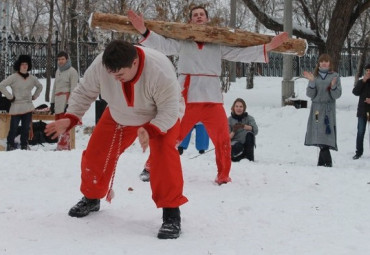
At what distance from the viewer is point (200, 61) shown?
5.61 m

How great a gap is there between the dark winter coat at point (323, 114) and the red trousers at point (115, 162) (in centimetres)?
405

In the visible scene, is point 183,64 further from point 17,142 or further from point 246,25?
point 246,25

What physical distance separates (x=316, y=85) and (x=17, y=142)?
19.7 ft

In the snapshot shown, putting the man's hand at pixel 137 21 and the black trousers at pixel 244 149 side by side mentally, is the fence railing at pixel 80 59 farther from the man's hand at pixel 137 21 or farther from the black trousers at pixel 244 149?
the man's hand at pixel 137 21

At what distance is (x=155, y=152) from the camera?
12.8ft

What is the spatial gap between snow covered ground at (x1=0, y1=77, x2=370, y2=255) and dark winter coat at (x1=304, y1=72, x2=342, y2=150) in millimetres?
999

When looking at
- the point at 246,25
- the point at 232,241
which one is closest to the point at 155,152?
the point at 232,241

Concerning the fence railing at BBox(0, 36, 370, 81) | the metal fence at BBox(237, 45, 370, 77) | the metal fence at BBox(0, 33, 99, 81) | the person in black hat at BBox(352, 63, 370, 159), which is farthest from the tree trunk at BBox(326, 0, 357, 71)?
the metal fence at BBox(237, 45, 370, 77)

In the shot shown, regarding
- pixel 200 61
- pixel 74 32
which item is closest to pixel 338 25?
pixel 200 61

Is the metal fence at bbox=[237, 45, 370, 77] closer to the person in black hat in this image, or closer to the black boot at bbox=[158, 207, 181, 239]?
the person in black hat

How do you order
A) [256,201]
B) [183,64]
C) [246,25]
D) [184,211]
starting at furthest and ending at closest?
[246,25], [183,64], [256,201], [184,211]

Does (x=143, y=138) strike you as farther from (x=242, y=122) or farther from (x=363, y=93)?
(x=363, y=93)

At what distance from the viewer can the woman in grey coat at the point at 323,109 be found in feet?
24.5

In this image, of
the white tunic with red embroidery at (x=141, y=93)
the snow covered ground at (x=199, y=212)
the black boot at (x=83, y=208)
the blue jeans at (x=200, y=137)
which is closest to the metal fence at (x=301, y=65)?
the blue jeans at (x=200, y=137)
